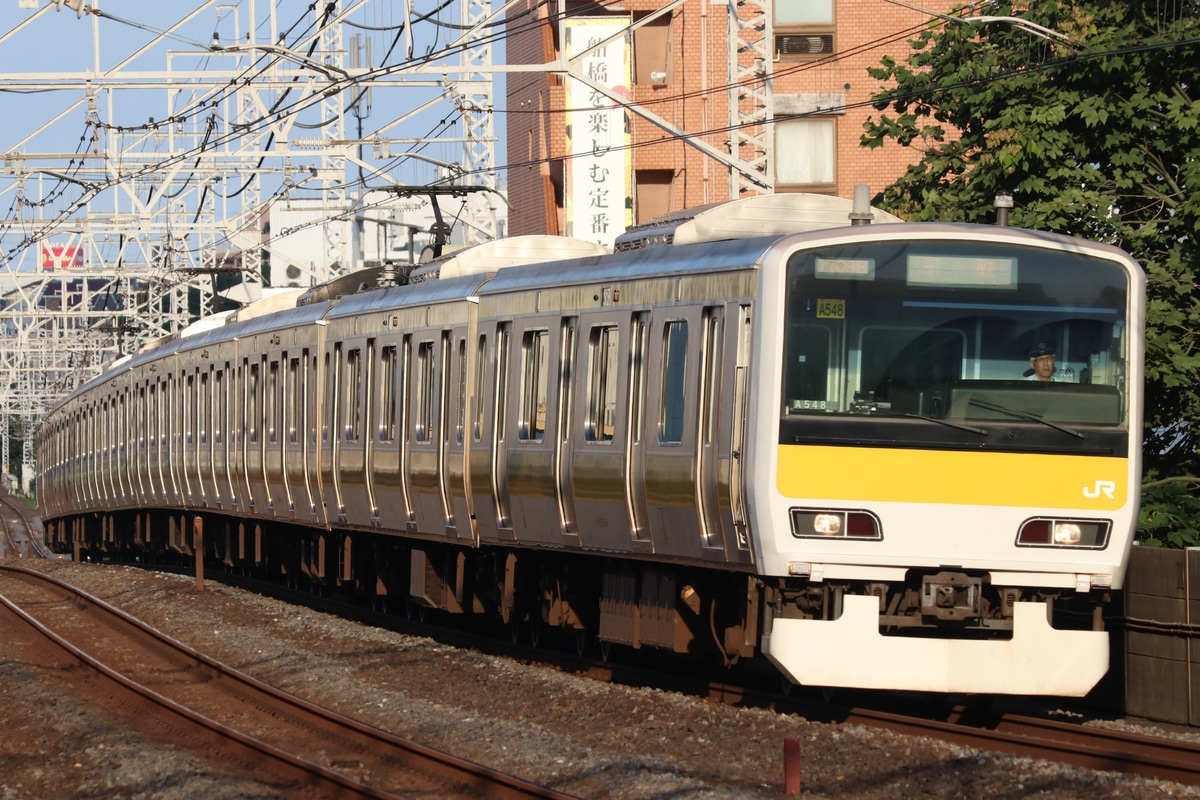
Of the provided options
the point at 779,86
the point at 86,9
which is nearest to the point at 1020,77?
the point at 86,9

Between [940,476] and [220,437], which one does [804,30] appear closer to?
[220,437]

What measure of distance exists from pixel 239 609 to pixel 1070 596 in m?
11.1

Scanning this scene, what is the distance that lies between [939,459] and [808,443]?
2.30 feet

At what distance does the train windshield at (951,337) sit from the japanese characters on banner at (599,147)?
67.9 ft

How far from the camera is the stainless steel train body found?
9.88 meters

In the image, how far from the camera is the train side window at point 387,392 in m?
15.5

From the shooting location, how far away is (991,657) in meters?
9.84

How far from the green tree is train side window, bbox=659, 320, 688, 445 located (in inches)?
183

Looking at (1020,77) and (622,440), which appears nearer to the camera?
(622,440)

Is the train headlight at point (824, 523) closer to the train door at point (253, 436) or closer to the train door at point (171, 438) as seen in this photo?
the train door at point (253, 436)

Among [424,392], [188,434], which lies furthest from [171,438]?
[424,392]

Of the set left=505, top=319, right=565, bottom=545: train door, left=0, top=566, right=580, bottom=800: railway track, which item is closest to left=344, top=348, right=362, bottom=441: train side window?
left=0, top=566, right=580, bottom=800: railway track

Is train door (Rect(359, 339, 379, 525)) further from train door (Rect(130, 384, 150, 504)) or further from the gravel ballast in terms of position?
train door (Rect(130, 384, 150, 504))

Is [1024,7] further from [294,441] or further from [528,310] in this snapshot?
[294,441]
